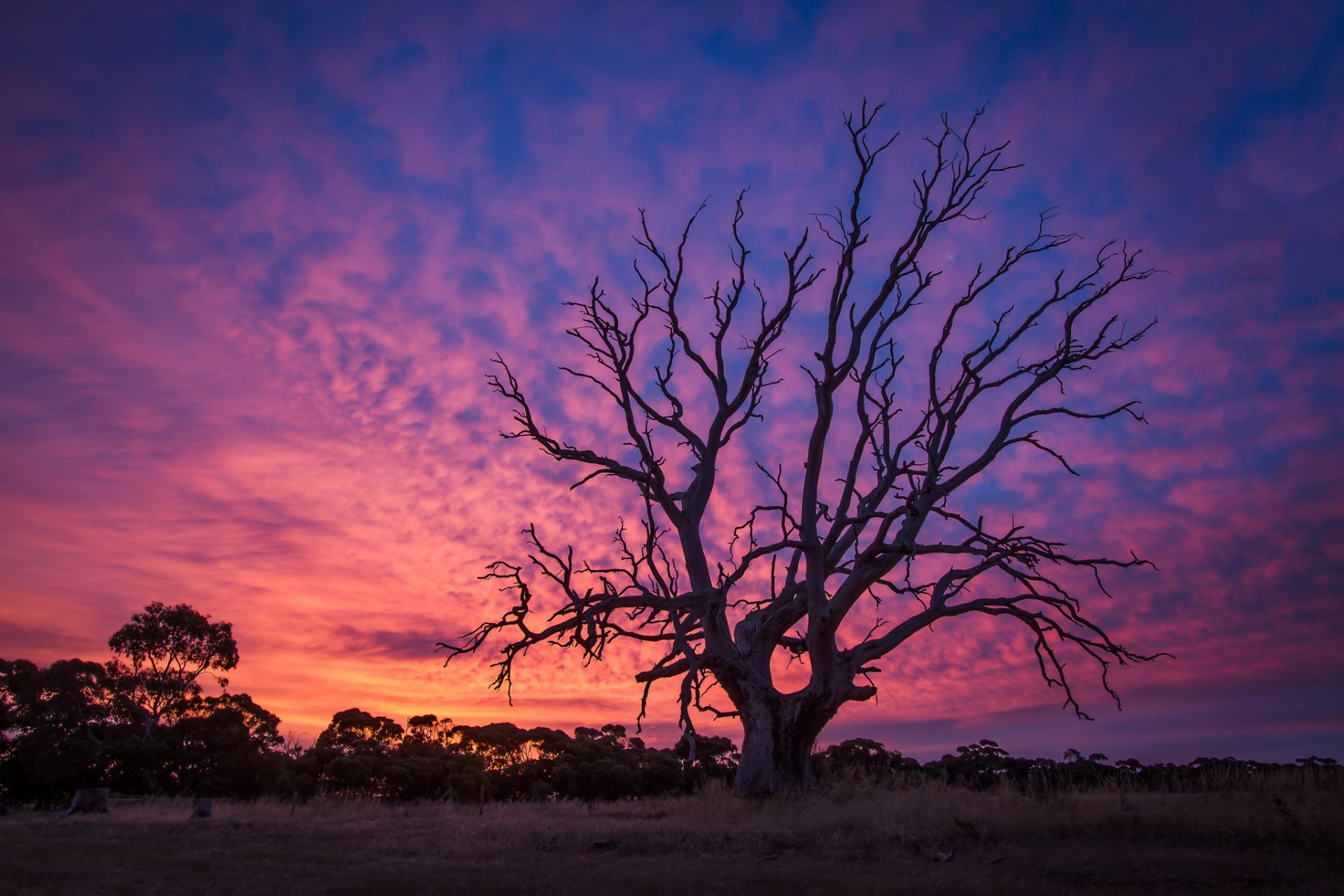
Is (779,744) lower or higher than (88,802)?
higher

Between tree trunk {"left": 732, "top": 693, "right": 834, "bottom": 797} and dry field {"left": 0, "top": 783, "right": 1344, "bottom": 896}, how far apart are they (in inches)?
39.6

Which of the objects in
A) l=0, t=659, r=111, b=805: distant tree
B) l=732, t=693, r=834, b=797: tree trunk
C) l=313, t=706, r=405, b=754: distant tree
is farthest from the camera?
l=313, t=706, r=405, b=754: distant tree

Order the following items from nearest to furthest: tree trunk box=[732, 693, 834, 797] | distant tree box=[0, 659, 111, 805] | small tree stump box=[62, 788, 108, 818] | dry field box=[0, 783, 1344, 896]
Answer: dry field box=[0, 783, 1344, 896] < tree trunk box=[732, 693, 834, 797] < small tree stump box=[62, 788, 108, 818] < distant tree box=[0, 659, 111, 805]

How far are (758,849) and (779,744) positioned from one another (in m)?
5.78

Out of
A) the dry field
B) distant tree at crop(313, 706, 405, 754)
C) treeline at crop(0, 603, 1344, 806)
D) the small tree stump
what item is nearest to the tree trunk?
the dry field

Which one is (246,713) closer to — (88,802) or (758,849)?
(88,802)

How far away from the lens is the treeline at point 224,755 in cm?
2961

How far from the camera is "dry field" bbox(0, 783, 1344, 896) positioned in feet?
35.5

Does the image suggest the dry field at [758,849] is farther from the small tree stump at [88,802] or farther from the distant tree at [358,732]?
the distant tree at [358,732]

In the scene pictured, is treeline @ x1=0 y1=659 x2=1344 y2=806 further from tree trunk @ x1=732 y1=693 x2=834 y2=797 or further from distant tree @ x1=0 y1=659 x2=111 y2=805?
tree trunk @ x1=732 y1=693 x2=834 y2=797

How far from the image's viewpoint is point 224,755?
3150 cm

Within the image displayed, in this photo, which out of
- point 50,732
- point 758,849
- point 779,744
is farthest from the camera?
point 50,732

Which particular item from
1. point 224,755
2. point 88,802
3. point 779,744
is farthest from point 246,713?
point 779,744

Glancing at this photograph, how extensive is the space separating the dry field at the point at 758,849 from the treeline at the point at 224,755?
34.4 ft
